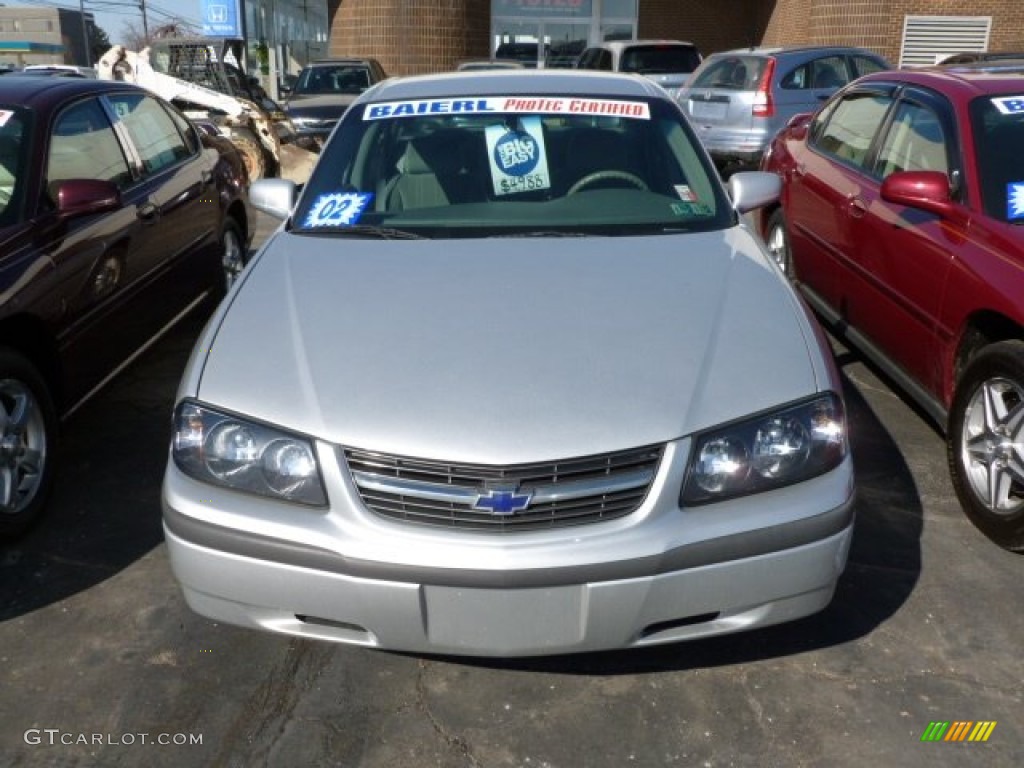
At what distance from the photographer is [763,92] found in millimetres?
10664

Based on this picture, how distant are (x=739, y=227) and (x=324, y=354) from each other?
168cm

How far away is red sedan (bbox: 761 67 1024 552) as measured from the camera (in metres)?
3.43

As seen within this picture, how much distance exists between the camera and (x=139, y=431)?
454cm

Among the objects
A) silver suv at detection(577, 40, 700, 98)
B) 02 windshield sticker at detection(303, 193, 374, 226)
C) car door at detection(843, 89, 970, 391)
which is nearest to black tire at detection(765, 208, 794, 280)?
car door at detection(843, 89, 970, 391)

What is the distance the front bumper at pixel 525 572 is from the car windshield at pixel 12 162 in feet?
6.25

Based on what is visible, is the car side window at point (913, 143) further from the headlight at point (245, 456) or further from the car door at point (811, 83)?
the car door at point (811, 83)

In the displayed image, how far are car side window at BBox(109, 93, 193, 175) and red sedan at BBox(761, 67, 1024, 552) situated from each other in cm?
355

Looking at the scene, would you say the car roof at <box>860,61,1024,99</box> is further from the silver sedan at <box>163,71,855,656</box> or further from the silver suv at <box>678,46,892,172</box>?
the silver suv at <box>678,46,892,172</box>

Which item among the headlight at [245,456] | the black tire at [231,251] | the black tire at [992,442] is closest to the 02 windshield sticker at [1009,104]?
the black tire at [992,442]

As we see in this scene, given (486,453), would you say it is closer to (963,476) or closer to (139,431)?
(963,476)

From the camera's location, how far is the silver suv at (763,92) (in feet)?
35.1

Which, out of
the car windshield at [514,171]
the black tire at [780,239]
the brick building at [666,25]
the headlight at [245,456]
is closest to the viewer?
the headlight at [245,456]

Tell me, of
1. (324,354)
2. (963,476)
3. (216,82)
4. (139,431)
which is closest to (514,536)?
(324,354)

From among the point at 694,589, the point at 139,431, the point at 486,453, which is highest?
the point at 486,453
